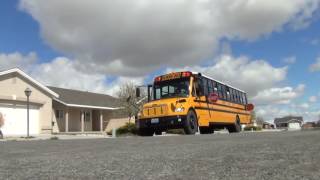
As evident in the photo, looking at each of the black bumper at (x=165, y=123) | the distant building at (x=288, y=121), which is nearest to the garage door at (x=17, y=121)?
the black bumper at (x=165, y=123)

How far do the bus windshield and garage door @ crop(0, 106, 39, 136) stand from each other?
13671mm

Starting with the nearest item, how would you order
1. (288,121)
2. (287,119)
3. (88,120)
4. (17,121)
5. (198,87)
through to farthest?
1. (198,87)
2. (17,121)
3. (88,120)
4. (288,121)
5. (287,119)

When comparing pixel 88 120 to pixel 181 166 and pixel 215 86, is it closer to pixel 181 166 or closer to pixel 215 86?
pixel 215 86

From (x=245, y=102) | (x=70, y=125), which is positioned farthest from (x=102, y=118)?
(x=245, y=102)

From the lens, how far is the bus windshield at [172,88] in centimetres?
1919

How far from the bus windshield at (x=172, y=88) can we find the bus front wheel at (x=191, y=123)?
34.3 inches

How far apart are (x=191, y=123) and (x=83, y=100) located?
80.0ft

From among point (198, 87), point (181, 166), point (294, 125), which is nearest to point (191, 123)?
point (198, 87)

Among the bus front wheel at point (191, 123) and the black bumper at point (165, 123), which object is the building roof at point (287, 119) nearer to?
the bus front wheel at point (191, 123)

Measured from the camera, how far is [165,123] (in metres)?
18.8

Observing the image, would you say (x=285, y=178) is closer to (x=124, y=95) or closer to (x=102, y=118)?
(x=102, y=118)

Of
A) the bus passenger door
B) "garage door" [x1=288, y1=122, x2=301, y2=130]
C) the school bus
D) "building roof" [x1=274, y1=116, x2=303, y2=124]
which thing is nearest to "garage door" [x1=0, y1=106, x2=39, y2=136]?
the school bus

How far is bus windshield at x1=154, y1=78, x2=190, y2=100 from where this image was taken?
19192 millimetres

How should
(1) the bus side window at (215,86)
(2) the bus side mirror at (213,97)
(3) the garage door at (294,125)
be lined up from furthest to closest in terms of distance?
(3) the garage door at (294,125)
(1) the bus side window at (215,86)
(2) the bus side mirror at (213,97)
